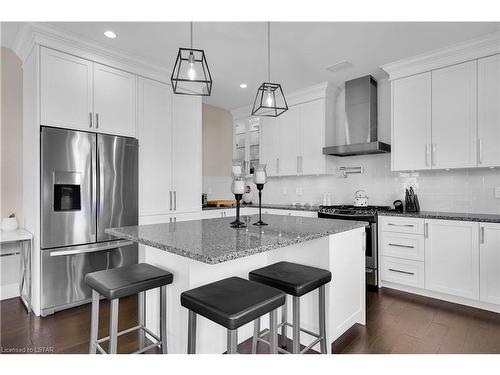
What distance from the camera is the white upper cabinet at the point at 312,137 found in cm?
428

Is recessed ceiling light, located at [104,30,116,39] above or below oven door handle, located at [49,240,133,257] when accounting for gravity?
above

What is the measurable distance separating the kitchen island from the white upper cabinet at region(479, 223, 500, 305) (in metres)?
1.30

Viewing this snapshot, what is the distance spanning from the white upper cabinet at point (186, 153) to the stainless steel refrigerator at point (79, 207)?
0.62 meters

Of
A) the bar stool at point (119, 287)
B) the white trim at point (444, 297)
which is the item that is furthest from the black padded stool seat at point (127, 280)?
the white trim at point (444, 297)

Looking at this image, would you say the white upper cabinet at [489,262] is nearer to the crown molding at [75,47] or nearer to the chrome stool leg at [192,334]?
the chrome stool leg at [192,334]

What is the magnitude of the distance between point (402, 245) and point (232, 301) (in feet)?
8.56

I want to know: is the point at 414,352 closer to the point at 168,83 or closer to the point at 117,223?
the point at 117,223

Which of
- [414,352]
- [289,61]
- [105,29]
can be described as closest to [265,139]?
[289,61]

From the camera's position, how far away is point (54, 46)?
271 centimetres

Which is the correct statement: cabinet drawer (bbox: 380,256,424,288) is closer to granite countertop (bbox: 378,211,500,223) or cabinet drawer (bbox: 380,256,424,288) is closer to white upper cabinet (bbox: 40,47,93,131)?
granite countertop (bbox: 378,211,500,223)

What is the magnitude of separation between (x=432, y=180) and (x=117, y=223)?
3.70 metres

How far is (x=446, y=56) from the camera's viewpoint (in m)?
3.13

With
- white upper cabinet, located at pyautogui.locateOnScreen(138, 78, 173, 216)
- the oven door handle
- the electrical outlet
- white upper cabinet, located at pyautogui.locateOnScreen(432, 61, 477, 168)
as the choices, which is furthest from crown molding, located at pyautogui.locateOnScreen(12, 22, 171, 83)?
the electrical outlet

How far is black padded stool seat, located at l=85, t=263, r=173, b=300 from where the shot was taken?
5.08 feet
